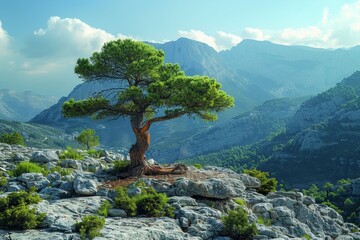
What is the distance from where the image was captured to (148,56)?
96.3 feet

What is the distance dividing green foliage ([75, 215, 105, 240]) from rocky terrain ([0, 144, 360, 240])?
0.30 meters

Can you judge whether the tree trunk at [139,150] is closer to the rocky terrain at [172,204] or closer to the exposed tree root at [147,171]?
the exposed tree root at [147,171]

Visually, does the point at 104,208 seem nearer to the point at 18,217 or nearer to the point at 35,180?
the point at 18,217

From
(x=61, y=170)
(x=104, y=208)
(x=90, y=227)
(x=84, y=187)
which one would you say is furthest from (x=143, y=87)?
(x=90, y=227)

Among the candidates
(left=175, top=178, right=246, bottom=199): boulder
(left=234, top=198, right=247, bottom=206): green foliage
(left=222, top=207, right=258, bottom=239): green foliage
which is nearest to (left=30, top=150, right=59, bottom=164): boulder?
(left=175, top=178, right=246, bottom=199): boulder

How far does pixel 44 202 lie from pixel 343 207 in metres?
111

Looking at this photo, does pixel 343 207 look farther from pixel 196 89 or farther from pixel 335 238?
pixel 196 89

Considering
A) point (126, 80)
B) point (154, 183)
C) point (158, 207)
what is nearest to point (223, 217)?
point (158, 207)

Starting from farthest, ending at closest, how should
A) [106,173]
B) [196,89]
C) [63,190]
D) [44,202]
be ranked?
[106,173]
[196,89]
[63,190]
[44,202]

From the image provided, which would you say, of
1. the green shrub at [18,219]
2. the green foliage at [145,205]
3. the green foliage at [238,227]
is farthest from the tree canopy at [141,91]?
the green shrub at [18,219]

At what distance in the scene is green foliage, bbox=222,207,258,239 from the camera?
1862cm

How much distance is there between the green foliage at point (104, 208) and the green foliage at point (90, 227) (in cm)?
244

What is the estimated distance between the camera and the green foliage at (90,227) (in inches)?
592

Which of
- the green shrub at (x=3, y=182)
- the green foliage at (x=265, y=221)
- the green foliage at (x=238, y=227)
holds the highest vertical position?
the green shrub at (x=3, y=182)
